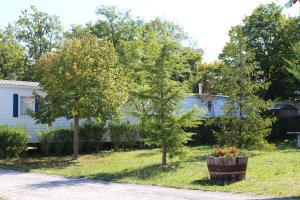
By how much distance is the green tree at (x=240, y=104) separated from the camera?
21.0 meters

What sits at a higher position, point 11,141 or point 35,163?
point 11,141

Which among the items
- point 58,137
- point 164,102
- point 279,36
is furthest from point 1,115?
point 279,36

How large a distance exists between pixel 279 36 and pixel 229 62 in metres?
20.2

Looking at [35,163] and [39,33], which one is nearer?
[35,163]

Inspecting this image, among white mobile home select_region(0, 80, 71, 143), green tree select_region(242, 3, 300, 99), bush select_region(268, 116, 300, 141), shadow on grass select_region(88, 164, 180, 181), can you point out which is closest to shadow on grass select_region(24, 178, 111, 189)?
shadow on grass select_region(88, 164, 180, 181)

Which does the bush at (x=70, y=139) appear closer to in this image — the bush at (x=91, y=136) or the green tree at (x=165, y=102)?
the bush at (x=91, y=136)

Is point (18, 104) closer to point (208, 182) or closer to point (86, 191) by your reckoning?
point (86, 191)

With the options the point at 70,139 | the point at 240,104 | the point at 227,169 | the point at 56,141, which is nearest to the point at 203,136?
the point at 240,104

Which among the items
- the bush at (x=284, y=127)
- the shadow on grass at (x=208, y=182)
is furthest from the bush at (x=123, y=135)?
the shadow on grass at (x=208, y=182)

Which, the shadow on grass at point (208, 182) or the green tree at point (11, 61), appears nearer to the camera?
the shadow on grass at point (208, 182)

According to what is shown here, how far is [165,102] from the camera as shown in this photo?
56.6 feet

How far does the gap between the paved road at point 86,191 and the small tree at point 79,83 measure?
5971mm

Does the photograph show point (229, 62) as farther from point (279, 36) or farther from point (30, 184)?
point (279, 36)

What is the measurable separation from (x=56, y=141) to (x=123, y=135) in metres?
3.78
